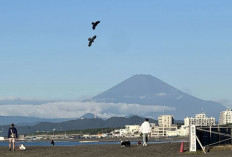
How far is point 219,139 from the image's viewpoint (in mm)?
46719

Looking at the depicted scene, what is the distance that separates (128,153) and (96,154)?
2223 mm

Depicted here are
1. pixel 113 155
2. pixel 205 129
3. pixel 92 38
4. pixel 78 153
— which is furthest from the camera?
pixel 92 38

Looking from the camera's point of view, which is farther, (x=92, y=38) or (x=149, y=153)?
(x=92, y=38)

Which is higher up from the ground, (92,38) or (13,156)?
(92,38)

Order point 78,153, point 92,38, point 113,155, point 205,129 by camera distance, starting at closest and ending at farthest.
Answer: point 113,155 < point 78,153 < point 205,129 < point 92,38

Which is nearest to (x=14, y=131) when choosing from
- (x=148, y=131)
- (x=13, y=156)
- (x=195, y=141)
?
(x=13, y=156)

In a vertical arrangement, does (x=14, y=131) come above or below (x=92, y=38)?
below

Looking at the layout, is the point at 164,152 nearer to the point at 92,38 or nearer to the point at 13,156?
the point at 13,156

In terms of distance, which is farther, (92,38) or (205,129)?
(92,38)

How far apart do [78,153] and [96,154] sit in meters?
1.86

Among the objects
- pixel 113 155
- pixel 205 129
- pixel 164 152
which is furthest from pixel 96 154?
pixel 205 129

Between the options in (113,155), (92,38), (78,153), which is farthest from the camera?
(92,38)

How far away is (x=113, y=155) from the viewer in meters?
38.6

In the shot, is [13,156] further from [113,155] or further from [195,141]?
[195,141]
